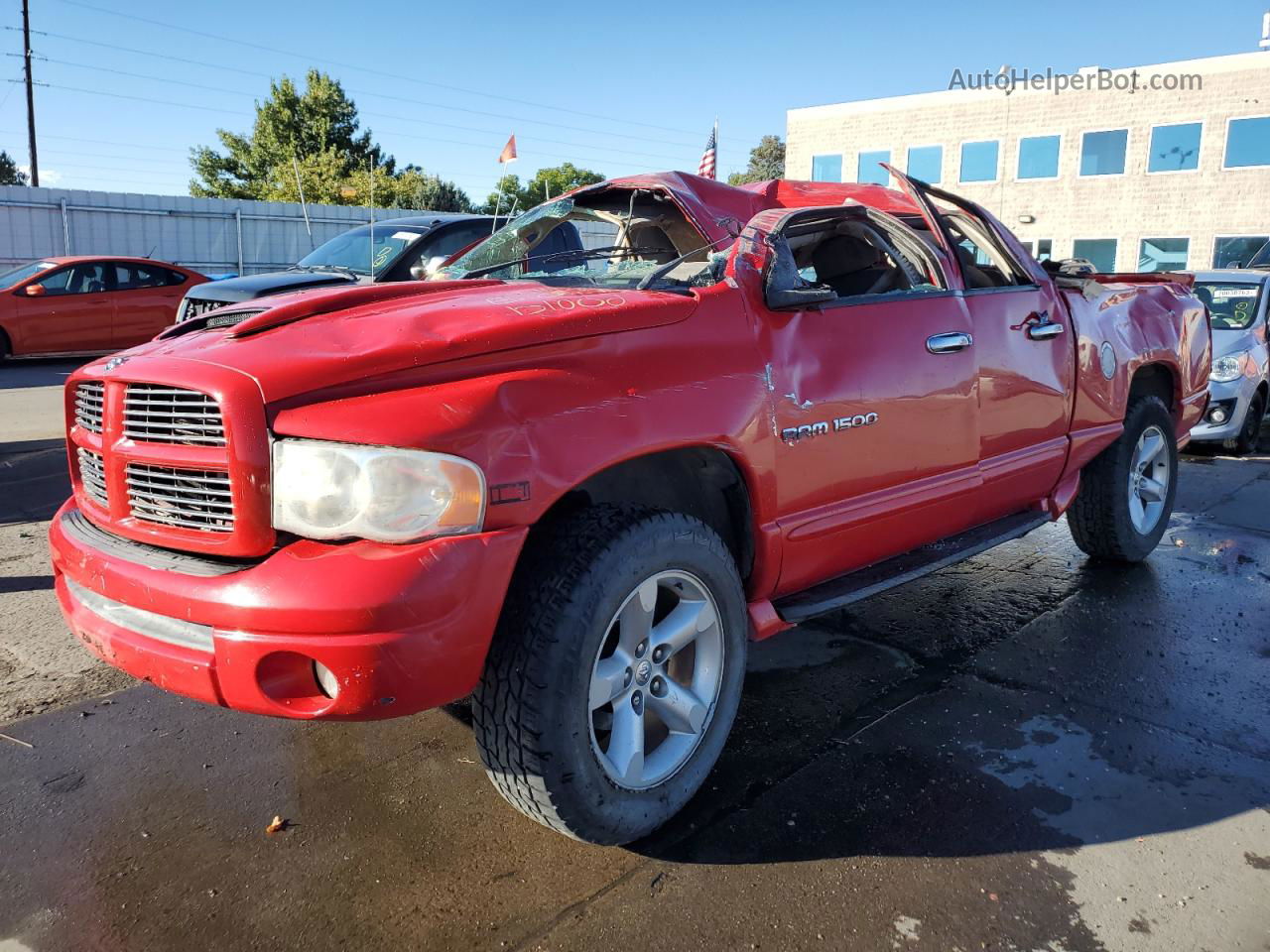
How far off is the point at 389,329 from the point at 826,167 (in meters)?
32.6

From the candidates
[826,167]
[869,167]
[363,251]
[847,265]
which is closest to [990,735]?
[847,265]

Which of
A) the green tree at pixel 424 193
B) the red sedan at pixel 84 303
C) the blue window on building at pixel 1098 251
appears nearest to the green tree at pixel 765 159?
the green tree at pixel 424 193

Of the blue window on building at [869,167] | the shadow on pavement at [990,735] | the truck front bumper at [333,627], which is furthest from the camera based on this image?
the blue window on building at [869,167]

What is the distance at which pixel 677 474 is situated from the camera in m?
2.98

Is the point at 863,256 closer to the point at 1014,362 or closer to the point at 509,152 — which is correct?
the point at 1014,362

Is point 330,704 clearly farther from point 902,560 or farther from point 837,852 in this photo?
point 902,560

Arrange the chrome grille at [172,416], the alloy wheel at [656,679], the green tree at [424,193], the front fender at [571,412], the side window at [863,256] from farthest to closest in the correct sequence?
the green tree at [424,193], the side window at [863,256], the alloy wheel at [656,679], the chrome grille at [172,416], the front fender at [571,412]

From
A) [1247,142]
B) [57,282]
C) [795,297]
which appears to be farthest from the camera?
[1247,142]

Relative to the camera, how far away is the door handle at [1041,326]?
3.90 m

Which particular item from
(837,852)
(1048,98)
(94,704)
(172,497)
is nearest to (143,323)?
(94,704)

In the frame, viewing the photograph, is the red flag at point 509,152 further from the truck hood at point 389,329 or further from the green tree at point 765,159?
the green tree at point 765,159

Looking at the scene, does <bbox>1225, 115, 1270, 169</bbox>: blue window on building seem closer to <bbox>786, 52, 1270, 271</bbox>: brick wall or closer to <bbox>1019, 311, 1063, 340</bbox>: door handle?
<bbox>786, 52, 1270, 271</bbox>: brick wall

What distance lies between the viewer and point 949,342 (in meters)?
3.44

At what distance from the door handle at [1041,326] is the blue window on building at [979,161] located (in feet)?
93.7
